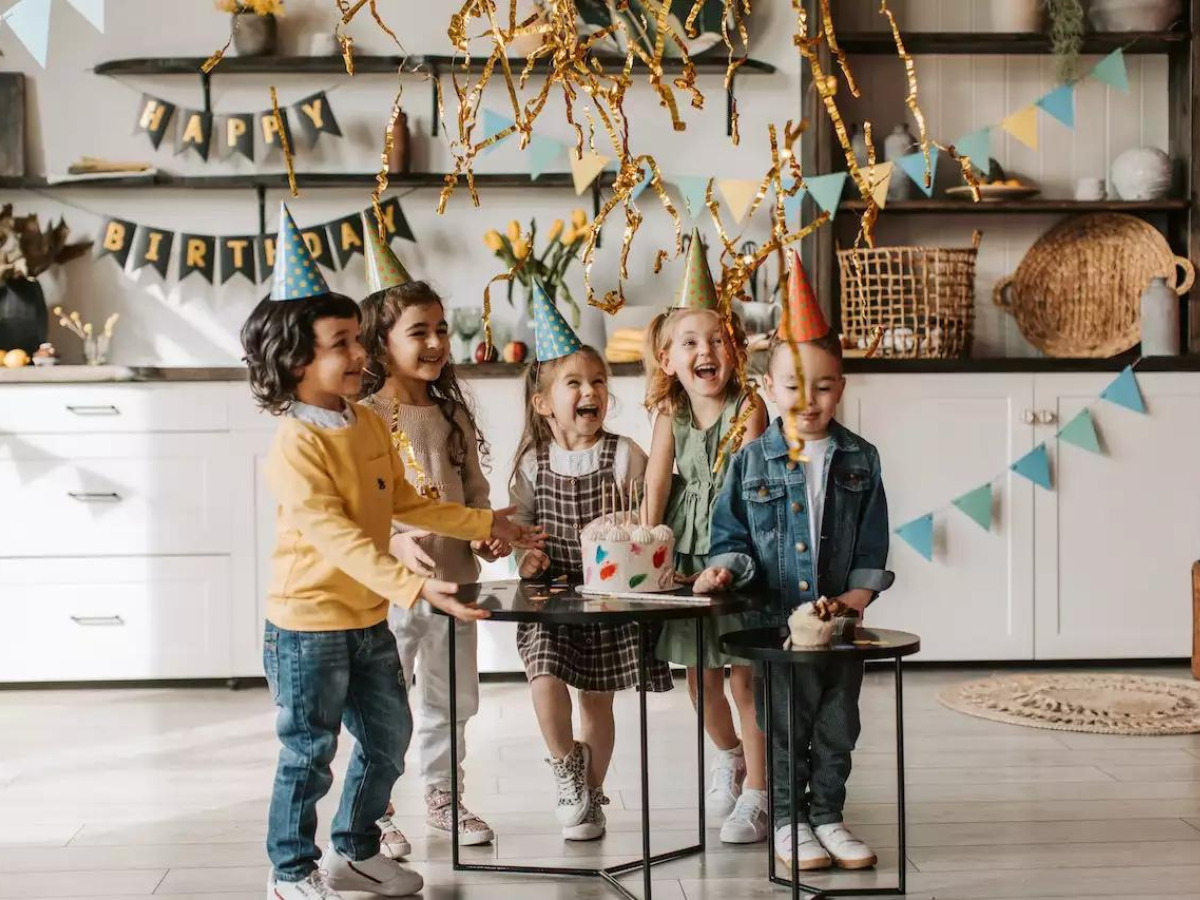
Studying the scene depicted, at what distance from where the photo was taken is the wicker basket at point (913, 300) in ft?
12.5

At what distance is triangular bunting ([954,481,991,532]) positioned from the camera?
3.66 metres

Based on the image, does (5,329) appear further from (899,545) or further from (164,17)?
(899,545)

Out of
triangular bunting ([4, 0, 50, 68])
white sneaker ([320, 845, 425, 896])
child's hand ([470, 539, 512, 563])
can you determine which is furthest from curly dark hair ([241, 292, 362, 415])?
triangular bunting ([4, 0, 50, 68])

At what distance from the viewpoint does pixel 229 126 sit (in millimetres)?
4012

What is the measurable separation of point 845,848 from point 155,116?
2913 mm

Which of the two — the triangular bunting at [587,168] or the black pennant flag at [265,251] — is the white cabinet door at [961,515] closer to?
the triangular bunting at [587,168]

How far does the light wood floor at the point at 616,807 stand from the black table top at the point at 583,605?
45cm

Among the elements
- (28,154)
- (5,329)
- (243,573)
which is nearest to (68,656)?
(243,573)

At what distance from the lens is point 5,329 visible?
3857 mm

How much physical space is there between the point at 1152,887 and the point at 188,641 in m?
2.45

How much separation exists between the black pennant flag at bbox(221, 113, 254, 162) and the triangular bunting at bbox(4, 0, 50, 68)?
40.0 inches

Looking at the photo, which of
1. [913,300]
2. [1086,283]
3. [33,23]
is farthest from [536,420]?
[1086,283]

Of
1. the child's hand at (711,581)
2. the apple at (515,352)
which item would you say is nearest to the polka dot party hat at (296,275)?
the child's hand at (711,581)

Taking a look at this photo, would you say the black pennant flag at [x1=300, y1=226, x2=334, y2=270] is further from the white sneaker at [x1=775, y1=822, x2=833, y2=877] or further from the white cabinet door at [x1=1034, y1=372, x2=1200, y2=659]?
the white sneaker at [x1=775, y1=822, x2=833, y2=877]
